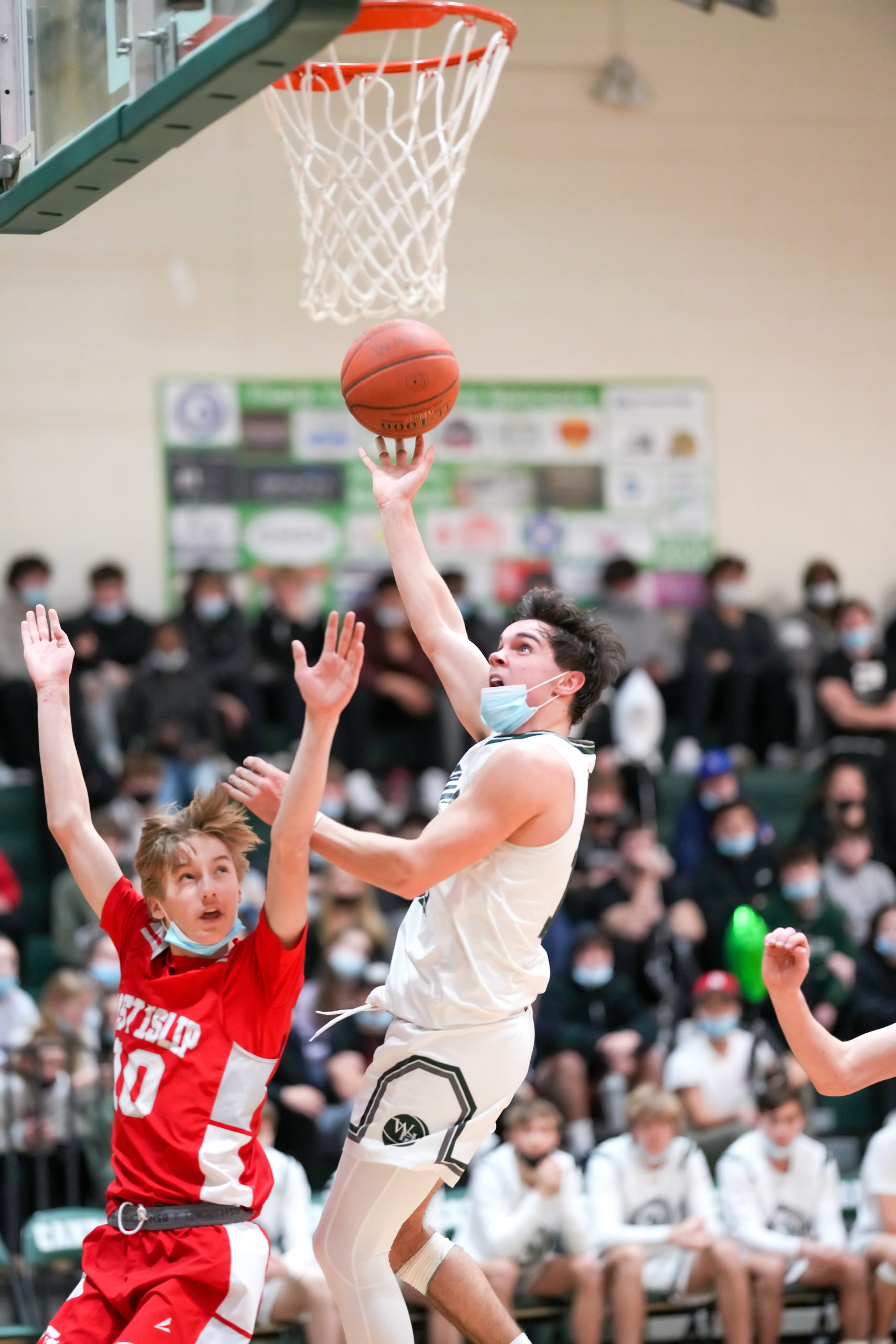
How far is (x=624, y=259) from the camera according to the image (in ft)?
45.9

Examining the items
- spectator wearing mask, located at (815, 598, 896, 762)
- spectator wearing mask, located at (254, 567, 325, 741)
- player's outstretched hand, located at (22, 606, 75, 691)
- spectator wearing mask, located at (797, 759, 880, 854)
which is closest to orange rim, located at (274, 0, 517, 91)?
player's outstretched hand, located at (22, 606, 75, 691)

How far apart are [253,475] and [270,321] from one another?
3.86 feet

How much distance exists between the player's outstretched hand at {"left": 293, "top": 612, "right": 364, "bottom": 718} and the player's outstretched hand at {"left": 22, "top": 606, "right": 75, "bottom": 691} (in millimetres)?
862

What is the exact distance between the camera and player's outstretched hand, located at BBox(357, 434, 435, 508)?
4742 mm

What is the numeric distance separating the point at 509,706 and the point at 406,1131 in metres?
1.06

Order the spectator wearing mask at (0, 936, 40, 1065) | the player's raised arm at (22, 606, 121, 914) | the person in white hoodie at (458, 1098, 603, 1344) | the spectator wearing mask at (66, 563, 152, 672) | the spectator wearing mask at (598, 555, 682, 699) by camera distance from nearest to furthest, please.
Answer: the player's raised arm at (22, 606, 121, 914), the person in white hoodie at (458, 1098, 603, 1344), the spectator wearing mask at (0, 936, 40, 1065), the spectator wearing mask at (66, 563, 152, 672), the spectator wearing mask at (598, 555, 682, 699)

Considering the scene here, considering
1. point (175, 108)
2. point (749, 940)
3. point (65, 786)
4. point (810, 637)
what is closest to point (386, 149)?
point (175, 108)

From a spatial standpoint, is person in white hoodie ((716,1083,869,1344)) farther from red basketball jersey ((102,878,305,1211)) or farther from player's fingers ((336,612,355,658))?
player's fingers ((336,612,355,658))

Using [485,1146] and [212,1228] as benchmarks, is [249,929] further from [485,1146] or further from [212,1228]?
[212,1228]

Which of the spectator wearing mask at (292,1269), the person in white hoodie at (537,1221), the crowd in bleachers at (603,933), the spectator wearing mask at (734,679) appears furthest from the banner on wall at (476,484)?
the spectator wearing mask at (292,1269)

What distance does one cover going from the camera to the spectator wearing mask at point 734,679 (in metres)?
12.5

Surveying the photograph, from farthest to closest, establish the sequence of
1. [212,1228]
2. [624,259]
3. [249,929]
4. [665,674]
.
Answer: [624,259] < [665,674] < [249,929] < [212,1228]

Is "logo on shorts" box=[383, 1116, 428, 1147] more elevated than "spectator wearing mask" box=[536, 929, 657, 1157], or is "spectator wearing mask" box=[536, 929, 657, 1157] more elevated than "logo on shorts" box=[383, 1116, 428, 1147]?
"logo on shorts" box=[383, 1116, 428, 1147]

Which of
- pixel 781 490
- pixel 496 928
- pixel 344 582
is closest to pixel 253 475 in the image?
pixel 344 582
